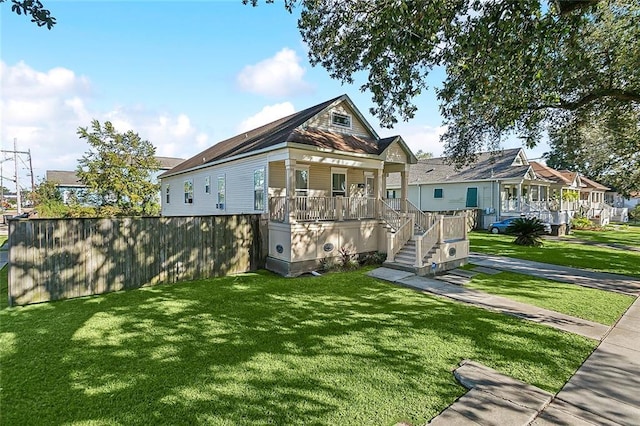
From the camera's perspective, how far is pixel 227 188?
1490 cm

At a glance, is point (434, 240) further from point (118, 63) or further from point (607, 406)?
point (118, 63)

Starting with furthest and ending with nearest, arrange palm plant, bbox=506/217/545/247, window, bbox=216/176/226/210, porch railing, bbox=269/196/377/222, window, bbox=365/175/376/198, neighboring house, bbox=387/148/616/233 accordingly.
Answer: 1. neighboring house, bbox=387/148/616/233
2. palm plant, bbox=506/217/545/247
3. window, bbox=216/176/226/210
4. window, bbox=365/175/376/198
5. porch railing, bbox=269/196/377/222

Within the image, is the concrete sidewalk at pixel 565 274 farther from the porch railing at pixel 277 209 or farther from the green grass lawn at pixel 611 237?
the green grass lawn at pixel 611 237

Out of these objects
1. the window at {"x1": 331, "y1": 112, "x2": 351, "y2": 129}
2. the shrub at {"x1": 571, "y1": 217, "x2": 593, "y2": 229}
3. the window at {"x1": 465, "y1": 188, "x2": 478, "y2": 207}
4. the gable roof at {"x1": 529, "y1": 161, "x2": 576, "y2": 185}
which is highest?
the window at {"x1": 331, "y1": 112, "x2": 351, "y2": 129}

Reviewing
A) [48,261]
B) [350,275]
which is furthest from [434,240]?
[48,261]

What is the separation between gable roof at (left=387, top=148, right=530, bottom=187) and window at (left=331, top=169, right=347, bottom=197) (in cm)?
1167

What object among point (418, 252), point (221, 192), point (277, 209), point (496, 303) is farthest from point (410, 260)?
point (221, 192)

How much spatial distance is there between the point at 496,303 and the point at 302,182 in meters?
8.10

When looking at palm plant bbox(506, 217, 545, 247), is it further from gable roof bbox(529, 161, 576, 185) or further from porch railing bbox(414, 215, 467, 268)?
gable roof bbox(529, 161, 576, 185)

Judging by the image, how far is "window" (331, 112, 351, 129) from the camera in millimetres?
13047

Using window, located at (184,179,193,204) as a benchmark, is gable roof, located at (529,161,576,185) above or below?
above

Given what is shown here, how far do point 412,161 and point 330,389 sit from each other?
11323mm

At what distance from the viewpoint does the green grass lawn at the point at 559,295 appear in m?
6.59

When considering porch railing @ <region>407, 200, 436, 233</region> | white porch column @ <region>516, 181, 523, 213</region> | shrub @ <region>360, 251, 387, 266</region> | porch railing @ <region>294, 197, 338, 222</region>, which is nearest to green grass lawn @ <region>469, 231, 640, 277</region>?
porch railing @ <region>407, 200, 436, 233</region>
